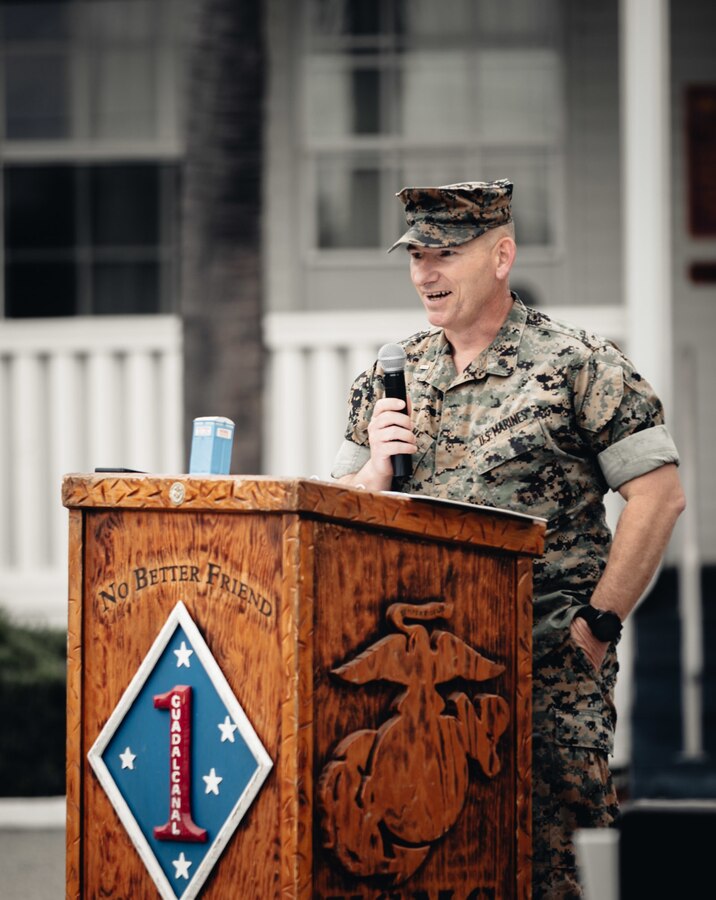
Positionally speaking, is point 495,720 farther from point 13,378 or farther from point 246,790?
point 13,378

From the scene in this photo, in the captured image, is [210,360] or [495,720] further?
[210,360]

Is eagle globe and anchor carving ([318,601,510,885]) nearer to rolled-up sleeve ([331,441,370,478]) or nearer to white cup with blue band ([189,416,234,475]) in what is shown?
white cup with blue band ([189,416,234,475])

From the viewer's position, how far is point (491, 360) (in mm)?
3512

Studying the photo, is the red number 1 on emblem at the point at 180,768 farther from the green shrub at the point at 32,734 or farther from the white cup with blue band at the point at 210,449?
the green shrub at the point at 32,734

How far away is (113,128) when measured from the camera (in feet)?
31.3

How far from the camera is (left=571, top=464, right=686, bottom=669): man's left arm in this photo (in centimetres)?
340

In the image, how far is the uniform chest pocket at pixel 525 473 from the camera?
3412 mm

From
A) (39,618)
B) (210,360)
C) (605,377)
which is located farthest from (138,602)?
(39,618)

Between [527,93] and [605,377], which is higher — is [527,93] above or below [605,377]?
above

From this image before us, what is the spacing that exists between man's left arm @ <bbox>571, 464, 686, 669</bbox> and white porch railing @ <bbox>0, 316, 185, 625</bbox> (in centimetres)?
411

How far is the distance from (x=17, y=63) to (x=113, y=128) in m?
0.69

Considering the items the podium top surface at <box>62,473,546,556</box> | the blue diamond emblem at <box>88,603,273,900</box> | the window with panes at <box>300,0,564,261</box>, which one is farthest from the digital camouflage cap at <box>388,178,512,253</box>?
the window with panes at <box>300,0,564,261</box>

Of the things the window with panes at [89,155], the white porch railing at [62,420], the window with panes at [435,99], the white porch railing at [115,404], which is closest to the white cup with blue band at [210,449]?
the white porch railing at [115,404]

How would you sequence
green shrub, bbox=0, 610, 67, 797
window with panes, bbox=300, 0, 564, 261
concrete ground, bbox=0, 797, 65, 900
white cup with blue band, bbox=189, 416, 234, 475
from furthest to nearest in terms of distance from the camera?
window with panes, bbox=300, 0, 564, 261
green shrub, bbox=0, 610, 67, 797
concrete ground, bbox=0, 797, 65, 900
white cup with blue band, bbox=189, 416, 234, 475
